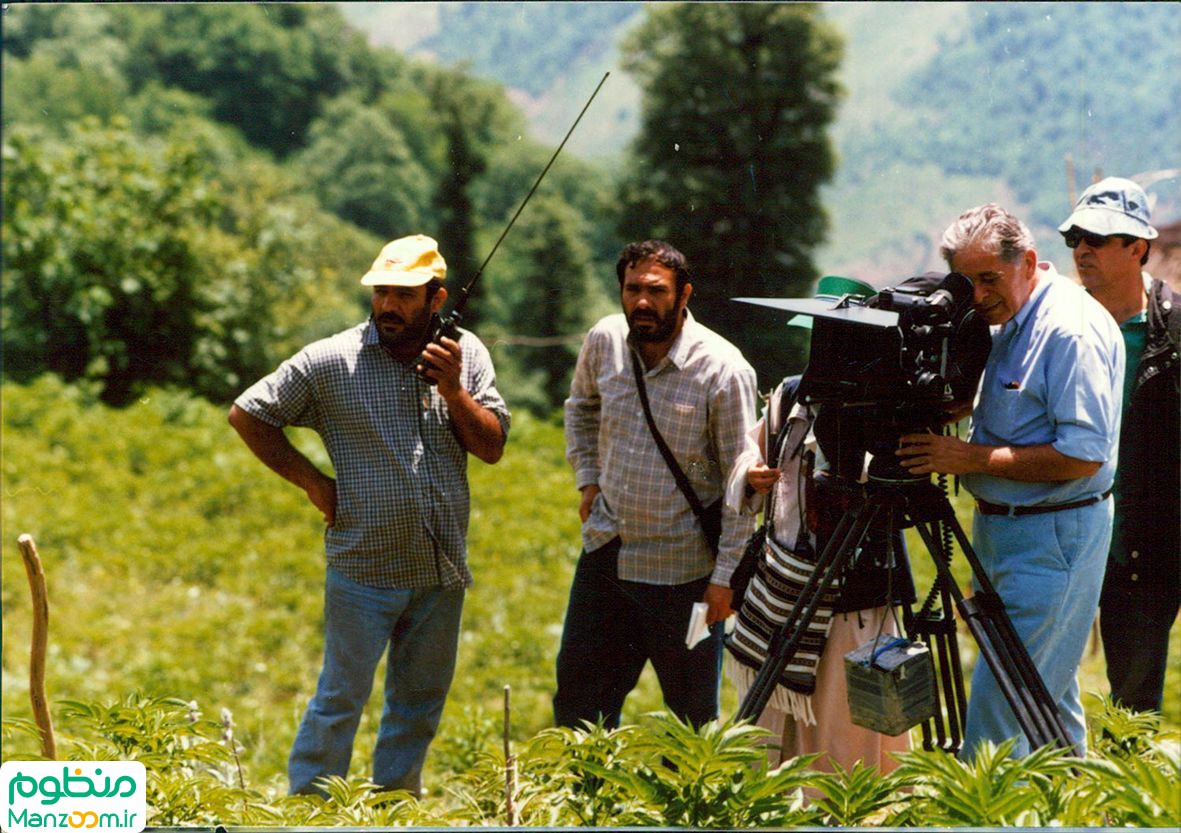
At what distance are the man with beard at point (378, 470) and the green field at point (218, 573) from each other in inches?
52.9

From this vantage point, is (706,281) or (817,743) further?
(706,281)

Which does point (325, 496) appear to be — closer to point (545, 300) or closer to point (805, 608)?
point (805, 608)

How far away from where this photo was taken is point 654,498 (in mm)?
3775

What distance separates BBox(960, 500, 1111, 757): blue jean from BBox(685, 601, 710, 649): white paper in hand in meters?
0.75

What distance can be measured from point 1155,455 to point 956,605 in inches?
42.4

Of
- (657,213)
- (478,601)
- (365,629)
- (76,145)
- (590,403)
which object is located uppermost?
(76,145)

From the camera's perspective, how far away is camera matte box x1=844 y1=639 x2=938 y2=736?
117 inches

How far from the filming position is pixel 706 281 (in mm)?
4020

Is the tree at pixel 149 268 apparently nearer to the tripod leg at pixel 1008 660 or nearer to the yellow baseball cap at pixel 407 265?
the yellow baseball cap at pixel 407 265

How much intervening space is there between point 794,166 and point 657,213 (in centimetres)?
113

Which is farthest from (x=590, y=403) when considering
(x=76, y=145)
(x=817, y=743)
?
(x=76, y=145)

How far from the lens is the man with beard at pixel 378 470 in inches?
148

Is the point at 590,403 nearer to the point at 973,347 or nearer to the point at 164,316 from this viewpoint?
the point at 973,347

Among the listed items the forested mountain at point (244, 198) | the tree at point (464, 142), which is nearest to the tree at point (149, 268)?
the forested mountain at point (244, 198)
